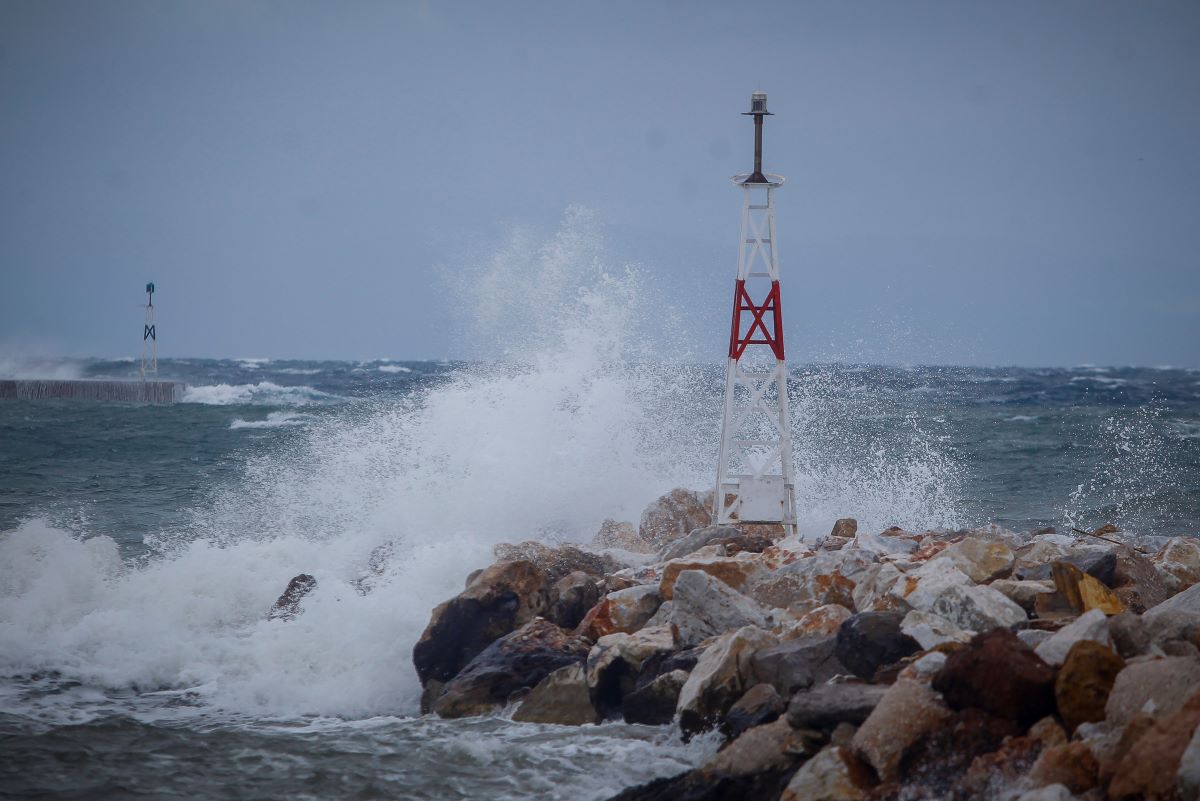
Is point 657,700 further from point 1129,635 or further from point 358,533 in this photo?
point 358,533

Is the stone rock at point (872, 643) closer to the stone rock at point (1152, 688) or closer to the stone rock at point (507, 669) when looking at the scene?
the stone rock at point (1152, 688)

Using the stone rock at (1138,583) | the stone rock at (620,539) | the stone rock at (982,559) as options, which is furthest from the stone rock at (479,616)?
the stone rock at (1138,583)

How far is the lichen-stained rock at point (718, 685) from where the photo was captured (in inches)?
287

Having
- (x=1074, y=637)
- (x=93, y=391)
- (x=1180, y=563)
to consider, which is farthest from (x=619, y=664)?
(x=93, y=391)

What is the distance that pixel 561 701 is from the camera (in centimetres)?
829

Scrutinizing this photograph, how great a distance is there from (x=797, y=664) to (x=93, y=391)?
48.8 metres

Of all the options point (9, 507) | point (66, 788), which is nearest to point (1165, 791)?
point (66, 788)

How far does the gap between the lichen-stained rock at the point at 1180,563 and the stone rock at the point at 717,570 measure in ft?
10.5

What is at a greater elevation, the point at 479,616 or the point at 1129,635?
the point at 1129,635

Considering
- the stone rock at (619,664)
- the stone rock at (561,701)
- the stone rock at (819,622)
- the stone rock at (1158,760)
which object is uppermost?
the stone rock at (1158,760)

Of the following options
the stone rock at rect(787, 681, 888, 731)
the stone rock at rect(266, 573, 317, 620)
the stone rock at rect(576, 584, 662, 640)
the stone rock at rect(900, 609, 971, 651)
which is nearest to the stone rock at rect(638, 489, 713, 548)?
the stone rock at rect(576, 584, 662, 640)

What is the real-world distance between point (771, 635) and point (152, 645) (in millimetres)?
6128

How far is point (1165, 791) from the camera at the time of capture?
4676 millimetres

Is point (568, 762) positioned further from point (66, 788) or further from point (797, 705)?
point (66, 788)
